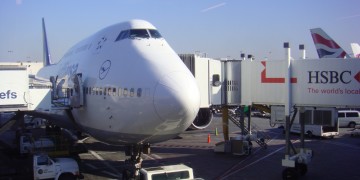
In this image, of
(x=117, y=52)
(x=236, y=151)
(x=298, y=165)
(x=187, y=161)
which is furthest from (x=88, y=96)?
(x=236, y=151)

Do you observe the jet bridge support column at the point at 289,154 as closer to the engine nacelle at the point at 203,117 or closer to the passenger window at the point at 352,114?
the engine nacelle at the point at 203,117

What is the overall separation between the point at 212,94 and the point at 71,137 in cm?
1403

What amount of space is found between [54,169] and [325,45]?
1104 inches

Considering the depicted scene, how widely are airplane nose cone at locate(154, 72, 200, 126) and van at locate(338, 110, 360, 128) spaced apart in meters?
33.7

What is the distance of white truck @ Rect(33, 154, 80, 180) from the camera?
16328 mm

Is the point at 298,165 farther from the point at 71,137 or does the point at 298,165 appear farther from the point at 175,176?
Result: the point at 71,137

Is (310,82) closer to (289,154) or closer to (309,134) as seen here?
(289,154)

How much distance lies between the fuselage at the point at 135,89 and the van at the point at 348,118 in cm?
3193

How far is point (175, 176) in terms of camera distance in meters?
13.2

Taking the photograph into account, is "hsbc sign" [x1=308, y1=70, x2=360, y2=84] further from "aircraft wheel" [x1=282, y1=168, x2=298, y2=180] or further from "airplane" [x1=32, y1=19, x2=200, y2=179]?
"airplane" [x1=32, y1=19, x2=200, y2=179]

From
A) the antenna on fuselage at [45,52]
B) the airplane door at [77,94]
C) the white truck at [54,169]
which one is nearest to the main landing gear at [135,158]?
the white truck at [54,169]

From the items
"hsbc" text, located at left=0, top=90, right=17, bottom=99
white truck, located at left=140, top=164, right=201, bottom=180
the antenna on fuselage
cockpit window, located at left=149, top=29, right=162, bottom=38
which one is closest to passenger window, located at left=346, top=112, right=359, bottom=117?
cockpit window, located at left=149, top=29, right=162, bottom=38

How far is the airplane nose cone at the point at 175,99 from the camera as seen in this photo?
11.9 meters

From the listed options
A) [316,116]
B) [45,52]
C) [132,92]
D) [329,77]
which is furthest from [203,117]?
[45,52]
